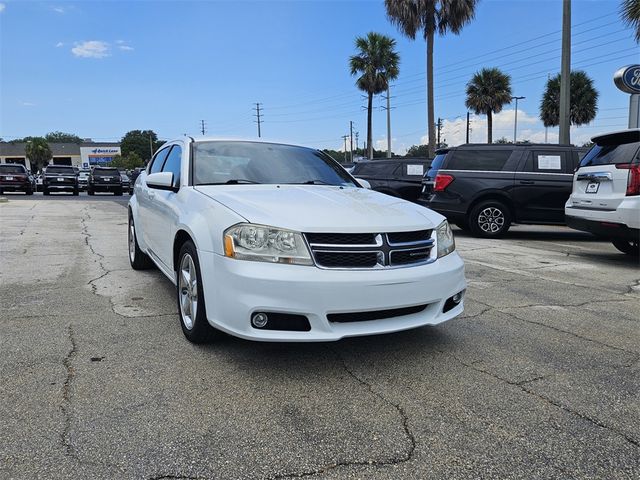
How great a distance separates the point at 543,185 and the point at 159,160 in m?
7.41

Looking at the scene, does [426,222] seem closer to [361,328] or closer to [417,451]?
[361,328]

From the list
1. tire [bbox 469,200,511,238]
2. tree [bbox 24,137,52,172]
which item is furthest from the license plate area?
tree [bbox 24,137,52,172]

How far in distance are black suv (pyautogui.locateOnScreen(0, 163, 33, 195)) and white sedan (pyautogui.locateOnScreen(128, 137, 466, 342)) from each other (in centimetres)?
2663

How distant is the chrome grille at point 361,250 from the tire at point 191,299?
872 millimetres

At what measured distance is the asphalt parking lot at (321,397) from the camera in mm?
2262

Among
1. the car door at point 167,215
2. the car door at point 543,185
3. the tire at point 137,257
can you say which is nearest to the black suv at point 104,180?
the tire at point 137,257

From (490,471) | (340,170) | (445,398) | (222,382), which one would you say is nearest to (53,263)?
(340,170)

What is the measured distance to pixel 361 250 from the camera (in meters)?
3.06

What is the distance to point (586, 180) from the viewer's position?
7.26m

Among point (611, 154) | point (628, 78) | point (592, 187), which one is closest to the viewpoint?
point (611, 154)

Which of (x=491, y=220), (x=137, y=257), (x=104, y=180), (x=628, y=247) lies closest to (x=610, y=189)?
(x=628, y=247)

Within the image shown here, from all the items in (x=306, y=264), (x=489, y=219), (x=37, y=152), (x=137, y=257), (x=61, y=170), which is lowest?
(x=137, y=257)

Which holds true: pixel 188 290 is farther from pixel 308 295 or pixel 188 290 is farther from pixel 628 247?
pixel 628 247

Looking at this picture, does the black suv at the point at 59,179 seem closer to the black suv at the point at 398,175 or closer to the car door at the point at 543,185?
the black suv at the point at 398,175
